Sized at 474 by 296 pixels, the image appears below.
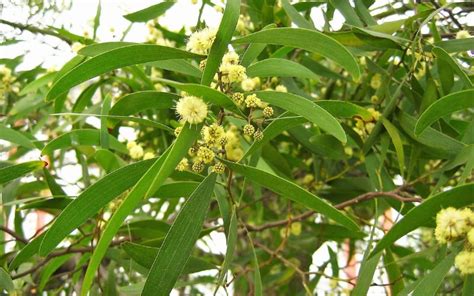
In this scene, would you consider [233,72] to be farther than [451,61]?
No

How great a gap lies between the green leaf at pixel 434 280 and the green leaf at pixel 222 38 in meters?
0.35

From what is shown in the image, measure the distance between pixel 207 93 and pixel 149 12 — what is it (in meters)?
0.54

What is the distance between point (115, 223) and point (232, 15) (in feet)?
0.84

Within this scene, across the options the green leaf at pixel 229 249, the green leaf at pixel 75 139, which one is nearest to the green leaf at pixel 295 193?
the green leaf at pixel 229 249

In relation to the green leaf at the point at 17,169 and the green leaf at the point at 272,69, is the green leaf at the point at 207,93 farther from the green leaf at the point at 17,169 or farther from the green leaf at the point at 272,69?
the green leaf at the point at 17,169

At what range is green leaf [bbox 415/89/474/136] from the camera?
0.71 meters

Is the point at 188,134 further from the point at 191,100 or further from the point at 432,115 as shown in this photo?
the point at 432,115

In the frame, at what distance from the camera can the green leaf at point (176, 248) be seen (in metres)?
0.68

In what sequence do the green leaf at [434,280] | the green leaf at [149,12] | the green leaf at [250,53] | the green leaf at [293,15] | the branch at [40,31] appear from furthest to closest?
the branch at [40,31] → the green leaf at [149,12] → the green leaf at [293,15] → the green leaf at [250,53] → the green leaf at [434,280]

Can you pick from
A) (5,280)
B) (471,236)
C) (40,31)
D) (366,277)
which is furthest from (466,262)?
(40,31)

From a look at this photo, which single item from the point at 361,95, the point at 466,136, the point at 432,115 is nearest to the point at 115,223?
the point at 432,115

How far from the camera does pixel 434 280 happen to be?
0.70m

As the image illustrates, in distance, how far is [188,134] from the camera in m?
0.63

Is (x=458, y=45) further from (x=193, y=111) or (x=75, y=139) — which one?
(x=75, y=139)
